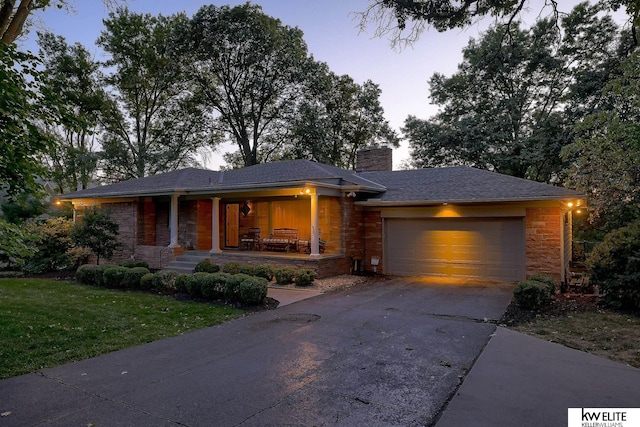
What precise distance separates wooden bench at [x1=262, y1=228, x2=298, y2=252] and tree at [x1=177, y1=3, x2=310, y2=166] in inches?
519

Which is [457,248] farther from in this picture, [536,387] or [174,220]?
[174,220]

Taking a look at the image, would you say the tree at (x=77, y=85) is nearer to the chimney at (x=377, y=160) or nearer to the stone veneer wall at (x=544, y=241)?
the chimney at (x=377, y=160)

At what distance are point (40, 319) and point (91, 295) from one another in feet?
9.01

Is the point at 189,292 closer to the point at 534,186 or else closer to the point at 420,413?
the point at 420,413

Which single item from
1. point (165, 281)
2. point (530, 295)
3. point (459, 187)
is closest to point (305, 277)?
point (165, 281)

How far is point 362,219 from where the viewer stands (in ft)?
44.9

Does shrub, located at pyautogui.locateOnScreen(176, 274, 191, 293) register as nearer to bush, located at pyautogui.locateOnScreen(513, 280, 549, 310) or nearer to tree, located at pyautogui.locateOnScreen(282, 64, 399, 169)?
bush, located at pyautogui.locateOnScreen(513, 280, 549, 310)

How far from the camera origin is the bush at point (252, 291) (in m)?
8.36

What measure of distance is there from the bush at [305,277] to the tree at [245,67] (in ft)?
58.7

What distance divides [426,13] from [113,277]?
1035 cm

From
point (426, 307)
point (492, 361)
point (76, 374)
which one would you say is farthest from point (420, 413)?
point (426, 307)

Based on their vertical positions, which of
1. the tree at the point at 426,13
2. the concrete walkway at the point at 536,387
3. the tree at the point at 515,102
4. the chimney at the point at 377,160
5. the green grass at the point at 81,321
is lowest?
the green grass at the point at 81,321

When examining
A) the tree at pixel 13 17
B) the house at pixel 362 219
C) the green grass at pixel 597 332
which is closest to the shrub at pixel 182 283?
the house at pixel 362 219

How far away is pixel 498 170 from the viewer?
68.3 ft
